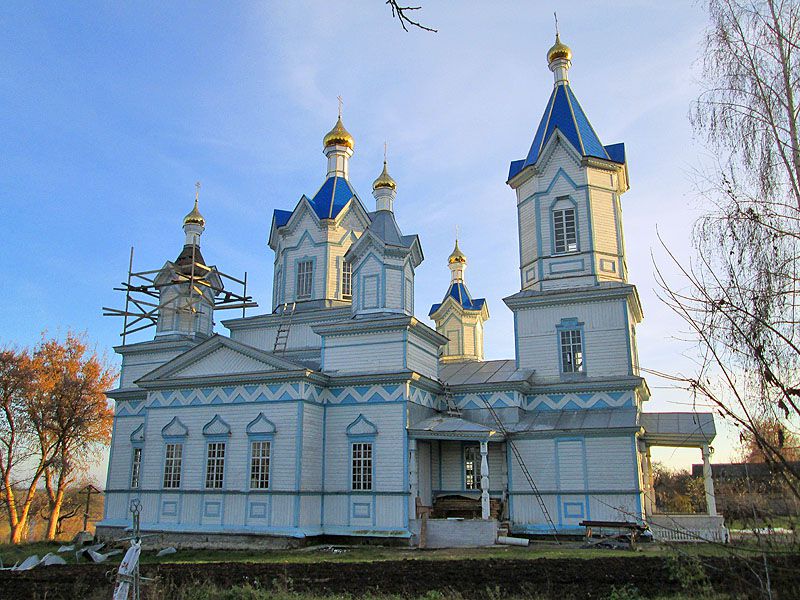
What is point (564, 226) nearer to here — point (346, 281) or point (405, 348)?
point (405, 348)

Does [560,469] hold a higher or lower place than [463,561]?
higher

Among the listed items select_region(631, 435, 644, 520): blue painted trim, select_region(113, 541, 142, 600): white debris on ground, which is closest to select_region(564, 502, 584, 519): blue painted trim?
select_region(631, 435, 644, 520): blue painted trim

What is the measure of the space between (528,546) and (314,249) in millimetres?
12810

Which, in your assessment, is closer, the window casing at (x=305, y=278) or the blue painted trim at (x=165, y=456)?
the blue painted trim at (x=165, y=456)

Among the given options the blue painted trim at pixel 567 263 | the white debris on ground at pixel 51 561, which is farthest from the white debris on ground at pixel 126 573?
the blue painted trim at pixel 567 263

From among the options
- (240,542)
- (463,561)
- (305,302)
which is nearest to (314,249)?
(305,302)

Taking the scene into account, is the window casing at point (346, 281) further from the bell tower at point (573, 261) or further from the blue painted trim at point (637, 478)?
the blue painted trim at point (637, 478)

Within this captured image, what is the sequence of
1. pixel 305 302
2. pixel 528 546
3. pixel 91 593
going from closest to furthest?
pixel 91 593, pixel 528 546, pixel 305 302

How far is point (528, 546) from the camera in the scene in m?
17.5

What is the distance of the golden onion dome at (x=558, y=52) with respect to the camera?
2459 cm

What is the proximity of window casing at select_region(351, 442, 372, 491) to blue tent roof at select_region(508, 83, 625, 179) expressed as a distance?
10.6m

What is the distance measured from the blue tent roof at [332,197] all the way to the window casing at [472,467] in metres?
9.80

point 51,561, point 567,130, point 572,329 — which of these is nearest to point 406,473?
point 572,329

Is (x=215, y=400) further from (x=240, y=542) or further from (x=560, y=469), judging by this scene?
(x=560, y=469)
